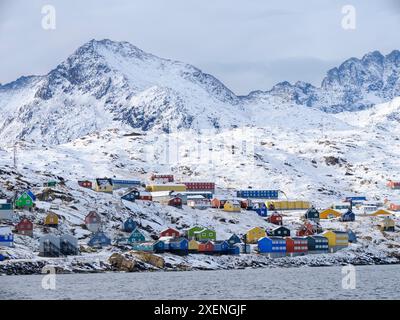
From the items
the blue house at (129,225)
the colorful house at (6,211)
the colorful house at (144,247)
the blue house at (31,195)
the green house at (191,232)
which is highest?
the blue house at (31,195)

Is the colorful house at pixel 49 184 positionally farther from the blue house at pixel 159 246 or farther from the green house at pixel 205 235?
the blue house at pixel 159 246

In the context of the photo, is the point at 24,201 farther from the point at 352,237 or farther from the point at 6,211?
the point at 352,237

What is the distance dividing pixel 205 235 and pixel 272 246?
14625 millimetres

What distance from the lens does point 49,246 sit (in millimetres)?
137750

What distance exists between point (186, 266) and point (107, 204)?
149ft

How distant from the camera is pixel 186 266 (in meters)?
147

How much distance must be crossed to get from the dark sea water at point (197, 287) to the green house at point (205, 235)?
5021cm

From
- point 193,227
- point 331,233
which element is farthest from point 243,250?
point 331,233

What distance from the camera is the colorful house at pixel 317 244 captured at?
581 ft

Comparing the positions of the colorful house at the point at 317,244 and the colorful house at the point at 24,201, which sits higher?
the colorful house at the point at 24,201

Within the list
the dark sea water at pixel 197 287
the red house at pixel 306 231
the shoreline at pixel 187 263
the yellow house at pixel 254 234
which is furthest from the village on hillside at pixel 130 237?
the dark sea water at pixel 197 287

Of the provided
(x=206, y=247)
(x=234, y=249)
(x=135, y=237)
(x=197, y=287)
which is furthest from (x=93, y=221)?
(x=197, y=287)

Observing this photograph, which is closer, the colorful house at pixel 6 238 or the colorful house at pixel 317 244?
the colorful house at pixel 6 238
